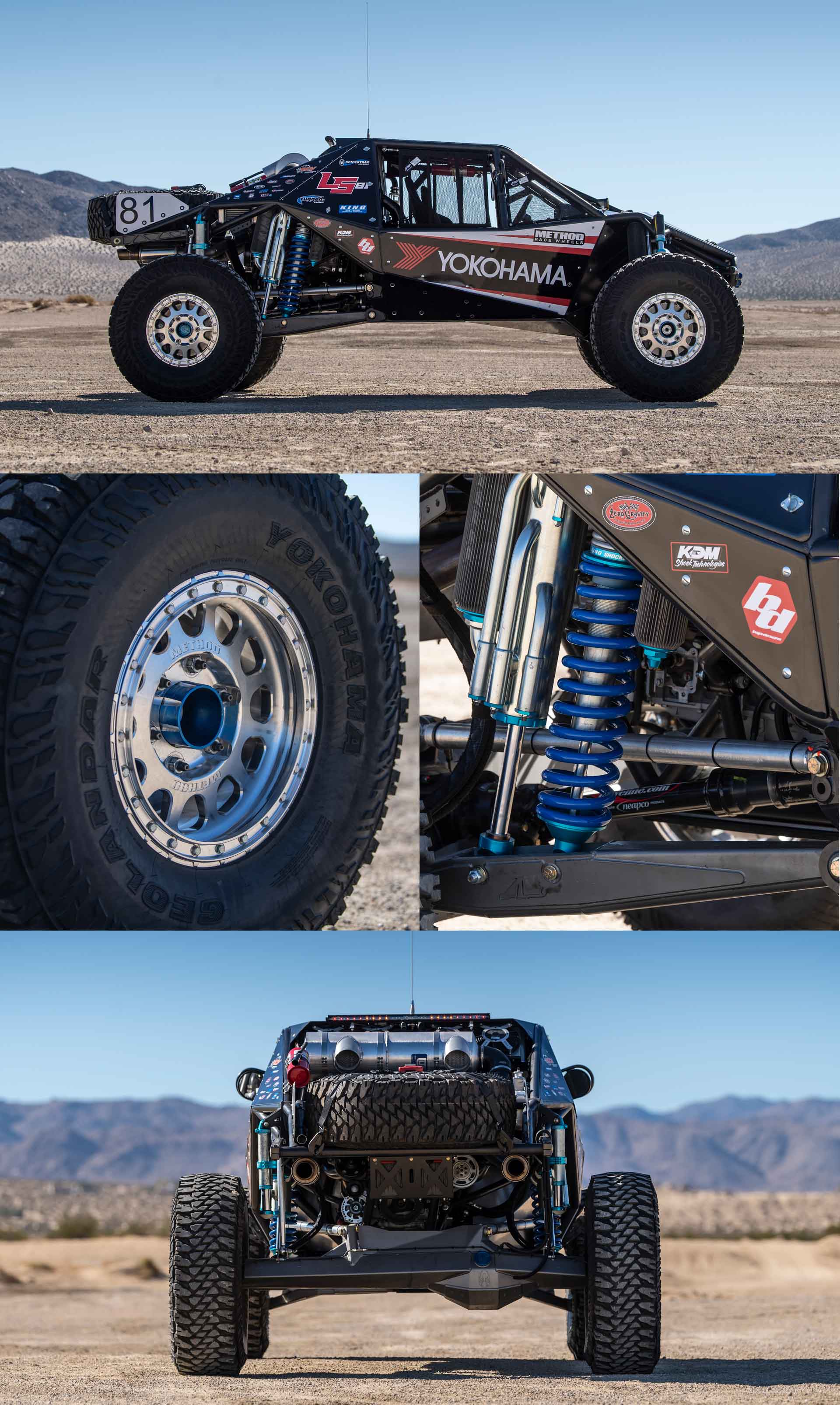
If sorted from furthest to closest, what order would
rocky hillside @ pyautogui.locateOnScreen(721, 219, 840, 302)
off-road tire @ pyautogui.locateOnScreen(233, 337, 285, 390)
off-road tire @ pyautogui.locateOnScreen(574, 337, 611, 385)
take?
rocky hillside @ pyautogui.locateOnScreen(721, 219, 840, 302), off-road tire @ pyautogui.locateOnScreen(233, 337, 285, 390), off-road tire @ pyautogui.locateOnScreen(574, 337, 611, 385)

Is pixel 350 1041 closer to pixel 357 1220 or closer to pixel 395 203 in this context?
pixel 357 1220

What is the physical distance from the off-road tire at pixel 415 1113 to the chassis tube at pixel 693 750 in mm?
1541

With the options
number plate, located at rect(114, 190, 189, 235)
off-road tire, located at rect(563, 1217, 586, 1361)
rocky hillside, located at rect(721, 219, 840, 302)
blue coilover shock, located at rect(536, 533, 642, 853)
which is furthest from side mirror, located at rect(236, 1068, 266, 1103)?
rocky hillside, located at rect(721, 219, 840, 302)

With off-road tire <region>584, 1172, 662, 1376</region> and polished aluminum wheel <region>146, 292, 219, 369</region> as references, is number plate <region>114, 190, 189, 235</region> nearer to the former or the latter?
polished aluminum wheel <region>146, 292, 219, 369</region>

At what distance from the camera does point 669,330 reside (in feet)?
28.3

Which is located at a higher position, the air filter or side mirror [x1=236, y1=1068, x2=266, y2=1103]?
the air filter

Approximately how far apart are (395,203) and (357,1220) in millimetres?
6487

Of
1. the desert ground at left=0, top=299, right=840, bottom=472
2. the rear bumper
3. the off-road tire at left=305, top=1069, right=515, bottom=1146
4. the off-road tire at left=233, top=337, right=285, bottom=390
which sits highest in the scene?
the off-road tire at left=233, top=337, right=285, bottom=390

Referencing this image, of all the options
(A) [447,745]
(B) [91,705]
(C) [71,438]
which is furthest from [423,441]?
(B) [91,705]

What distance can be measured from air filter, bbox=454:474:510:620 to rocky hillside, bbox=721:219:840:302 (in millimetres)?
58303

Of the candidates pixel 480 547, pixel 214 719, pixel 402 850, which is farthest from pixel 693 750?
pixel 214 719

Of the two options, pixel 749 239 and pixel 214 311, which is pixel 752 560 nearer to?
pixel 214 311

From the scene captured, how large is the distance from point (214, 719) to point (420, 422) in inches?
171

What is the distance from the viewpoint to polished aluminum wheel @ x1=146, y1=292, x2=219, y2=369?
324 inches
